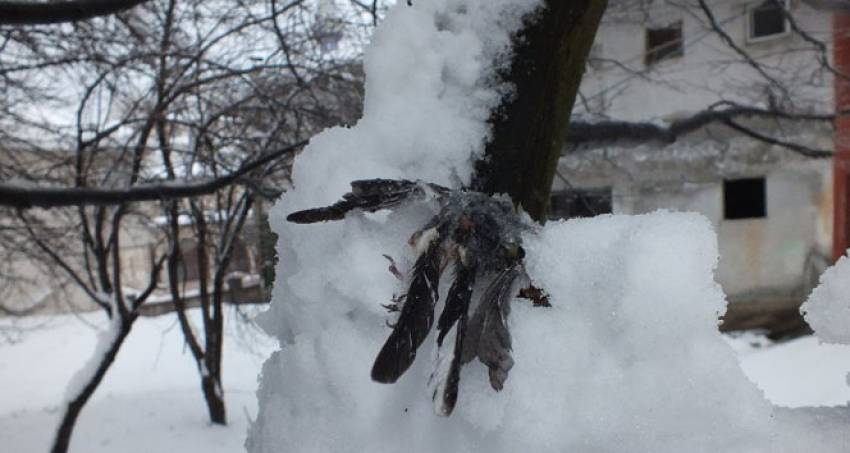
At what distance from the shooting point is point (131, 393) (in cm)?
883

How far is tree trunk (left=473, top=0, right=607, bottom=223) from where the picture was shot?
0.86 metres

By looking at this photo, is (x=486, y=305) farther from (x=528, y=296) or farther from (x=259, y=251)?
(x=259, y=251)

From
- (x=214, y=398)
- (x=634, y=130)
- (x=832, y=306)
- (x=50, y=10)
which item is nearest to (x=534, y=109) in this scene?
(x=832, y=306)

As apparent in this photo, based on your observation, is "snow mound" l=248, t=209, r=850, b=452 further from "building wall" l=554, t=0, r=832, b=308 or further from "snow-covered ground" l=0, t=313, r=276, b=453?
"building wall" l=554, t=0, r=832, b=308

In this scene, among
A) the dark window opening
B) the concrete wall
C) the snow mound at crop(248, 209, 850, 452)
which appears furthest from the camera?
the concrete wall

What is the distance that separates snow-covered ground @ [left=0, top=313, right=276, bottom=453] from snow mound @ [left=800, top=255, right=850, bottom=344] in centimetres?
559

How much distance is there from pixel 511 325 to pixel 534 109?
361mm

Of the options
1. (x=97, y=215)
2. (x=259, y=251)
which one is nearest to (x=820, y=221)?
(x=259, y=251)

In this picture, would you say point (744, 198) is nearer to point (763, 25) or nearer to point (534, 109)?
point (763, 25)

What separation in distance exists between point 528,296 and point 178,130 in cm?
710

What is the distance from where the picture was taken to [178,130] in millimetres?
6996

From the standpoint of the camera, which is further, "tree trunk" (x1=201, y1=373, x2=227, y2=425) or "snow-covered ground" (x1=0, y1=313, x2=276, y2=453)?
"tree trunk" (x1=201, y1=373, x2=227, y2=425)

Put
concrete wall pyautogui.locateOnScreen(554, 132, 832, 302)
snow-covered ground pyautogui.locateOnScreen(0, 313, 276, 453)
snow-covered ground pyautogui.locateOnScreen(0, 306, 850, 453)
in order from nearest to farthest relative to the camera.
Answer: snow-covered ground pyautogui.locateOnScreen(0, 306, 850, 453) < snow-covered ground pyautogui.locateOnScreen(0, 313, 276, 453) < concrete wall pyautogui.locateOnScreen(554, 132, 832, 302)

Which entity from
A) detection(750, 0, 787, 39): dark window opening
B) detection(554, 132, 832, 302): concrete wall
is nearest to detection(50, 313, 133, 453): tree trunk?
detection(554, 132, 832, 302): concrete wall
